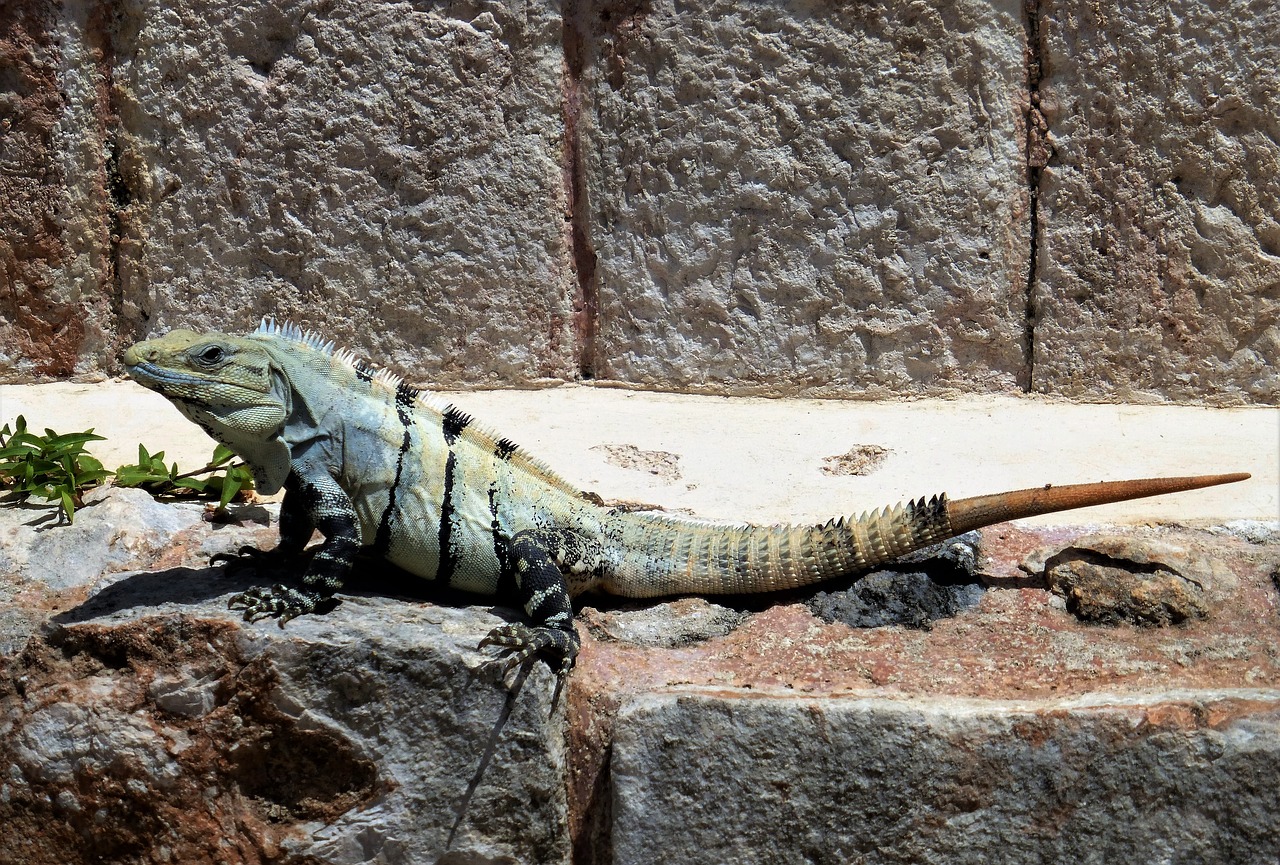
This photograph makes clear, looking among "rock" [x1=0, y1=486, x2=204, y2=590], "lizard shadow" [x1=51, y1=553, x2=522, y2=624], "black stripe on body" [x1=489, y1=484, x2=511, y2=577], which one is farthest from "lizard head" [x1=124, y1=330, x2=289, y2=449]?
"rock" [x1=0, y1=486, x2=204, y2=590]

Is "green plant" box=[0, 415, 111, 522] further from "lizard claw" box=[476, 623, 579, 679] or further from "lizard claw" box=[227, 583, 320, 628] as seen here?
"lizard claw" box=[476, 623, 579, 679]

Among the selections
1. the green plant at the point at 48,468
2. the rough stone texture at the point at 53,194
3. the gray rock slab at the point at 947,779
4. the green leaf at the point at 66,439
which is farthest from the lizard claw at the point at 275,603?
the rough stone texture at the point at 53,194

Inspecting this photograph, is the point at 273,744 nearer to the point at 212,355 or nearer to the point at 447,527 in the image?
the point at 447,527

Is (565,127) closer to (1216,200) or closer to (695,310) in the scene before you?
(695,310)

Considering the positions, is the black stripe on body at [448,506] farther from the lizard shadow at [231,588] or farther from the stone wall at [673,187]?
the stone wall at [673,187]

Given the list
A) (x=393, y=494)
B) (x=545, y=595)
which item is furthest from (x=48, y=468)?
(x=545, y=595)

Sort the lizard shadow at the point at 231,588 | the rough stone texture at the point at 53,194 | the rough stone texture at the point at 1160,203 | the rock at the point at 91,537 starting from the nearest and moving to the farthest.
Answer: the lizard shadow at the point at 231,588 → the rock at the point at 91,537 → the rough stone texture at the point at 1160,203 → the rough stone texture at the point at 53,194
